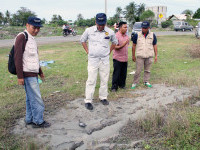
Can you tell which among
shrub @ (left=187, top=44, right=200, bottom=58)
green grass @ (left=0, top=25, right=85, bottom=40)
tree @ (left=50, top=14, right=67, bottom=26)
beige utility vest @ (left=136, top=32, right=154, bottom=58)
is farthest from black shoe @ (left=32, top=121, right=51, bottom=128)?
tree @ (left=50, top=14, right=67, bottom=26)

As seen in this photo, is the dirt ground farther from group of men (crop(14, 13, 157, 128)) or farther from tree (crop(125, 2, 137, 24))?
tree (crop(125, 2, 137, 24))

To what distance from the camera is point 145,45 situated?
16.3 feet

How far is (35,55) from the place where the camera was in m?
3.18

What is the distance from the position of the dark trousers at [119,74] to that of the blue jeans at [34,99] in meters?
2.14

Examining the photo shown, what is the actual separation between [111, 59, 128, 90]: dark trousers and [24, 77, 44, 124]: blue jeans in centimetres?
214

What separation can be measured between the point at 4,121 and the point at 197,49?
26.8 ft

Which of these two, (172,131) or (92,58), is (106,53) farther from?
(172,131)

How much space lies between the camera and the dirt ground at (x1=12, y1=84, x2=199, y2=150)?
2982mm

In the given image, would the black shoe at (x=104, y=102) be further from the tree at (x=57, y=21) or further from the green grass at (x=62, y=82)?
the tree at (x=57, y=21)

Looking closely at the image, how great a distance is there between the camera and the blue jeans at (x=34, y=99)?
10.5 ft

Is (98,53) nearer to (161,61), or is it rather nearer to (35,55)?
(35,55)

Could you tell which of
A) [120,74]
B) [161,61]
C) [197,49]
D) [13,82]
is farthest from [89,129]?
[197,49]

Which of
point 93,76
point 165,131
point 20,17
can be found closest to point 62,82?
point 93,76

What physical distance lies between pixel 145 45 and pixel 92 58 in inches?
62.9
